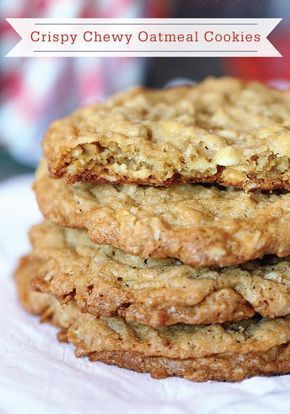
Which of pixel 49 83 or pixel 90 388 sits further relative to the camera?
pixel 49 83

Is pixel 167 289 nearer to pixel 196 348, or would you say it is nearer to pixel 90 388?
pixel 196 348

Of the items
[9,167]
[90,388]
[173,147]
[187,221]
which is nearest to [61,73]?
[9,167]

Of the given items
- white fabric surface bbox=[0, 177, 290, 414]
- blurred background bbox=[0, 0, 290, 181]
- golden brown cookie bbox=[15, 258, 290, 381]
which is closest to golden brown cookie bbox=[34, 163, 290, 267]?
golden brown cookie bbox=[15, 258, 290, 381]

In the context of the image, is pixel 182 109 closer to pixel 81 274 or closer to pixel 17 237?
pixel 81 274

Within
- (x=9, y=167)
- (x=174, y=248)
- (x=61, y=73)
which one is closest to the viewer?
(x=174, y=248)

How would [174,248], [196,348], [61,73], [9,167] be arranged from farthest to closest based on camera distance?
[9,167] → [61,73] → [196,348] → [174,248]

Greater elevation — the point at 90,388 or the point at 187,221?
the point at 187,221
